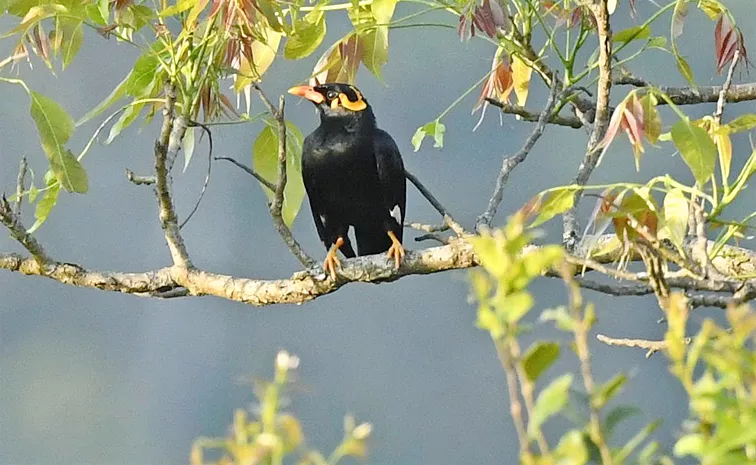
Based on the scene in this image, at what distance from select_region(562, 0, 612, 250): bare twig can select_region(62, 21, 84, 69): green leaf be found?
0.53 m

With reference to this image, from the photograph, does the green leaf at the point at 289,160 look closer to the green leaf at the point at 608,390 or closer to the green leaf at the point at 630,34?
the green leaf at the point at 630,34

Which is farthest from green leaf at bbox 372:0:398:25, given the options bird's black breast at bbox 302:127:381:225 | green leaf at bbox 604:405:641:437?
bird's black breast at bbox 302:127:381:225

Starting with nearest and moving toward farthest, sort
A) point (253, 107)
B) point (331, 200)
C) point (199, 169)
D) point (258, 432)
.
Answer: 1. point (258, 432)
2. point (331, 200)
3. point (253, 107)
4. point (199, 169)

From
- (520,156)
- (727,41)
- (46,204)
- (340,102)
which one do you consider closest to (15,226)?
(46,204)

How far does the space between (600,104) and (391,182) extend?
3.17 ft

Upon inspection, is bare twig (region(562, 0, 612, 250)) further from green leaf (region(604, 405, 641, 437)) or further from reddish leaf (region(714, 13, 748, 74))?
green leaf (region(604, 405, 641, 437))

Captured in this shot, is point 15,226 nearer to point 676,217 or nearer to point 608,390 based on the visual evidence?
point 676,217

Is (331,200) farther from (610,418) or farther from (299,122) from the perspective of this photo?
(610,418)

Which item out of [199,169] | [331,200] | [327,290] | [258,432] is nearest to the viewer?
[258,432]

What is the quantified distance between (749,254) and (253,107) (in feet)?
6.78

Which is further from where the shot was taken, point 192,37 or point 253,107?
point 253,107

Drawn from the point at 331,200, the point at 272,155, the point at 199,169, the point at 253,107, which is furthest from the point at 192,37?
the point at 199,169

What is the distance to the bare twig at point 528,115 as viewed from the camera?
1.24 metres

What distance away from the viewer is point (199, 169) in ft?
10.7
